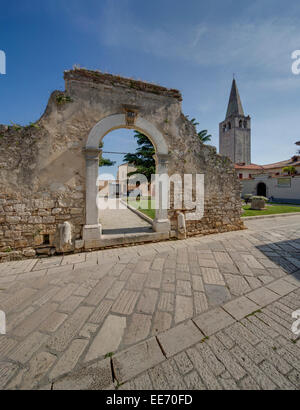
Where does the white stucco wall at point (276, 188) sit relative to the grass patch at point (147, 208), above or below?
above

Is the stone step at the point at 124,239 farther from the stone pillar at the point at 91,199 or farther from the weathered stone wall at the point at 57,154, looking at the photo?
the weathered stone wall at the point at 57,154

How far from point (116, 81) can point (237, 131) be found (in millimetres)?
40069

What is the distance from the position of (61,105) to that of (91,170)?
5.51 ft

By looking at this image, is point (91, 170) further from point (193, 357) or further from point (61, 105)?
point (193, 357)

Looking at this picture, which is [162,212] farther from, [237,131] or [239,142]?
[237,131]

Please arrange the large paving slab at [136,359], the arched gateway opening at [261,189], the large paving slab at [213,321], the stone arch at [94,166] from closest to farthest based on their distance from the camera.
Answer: the large paving slab at [136,359] < the large paving slab at [213,321] < the stone arch at [94,166] < the arched gateway opening at [261,189]

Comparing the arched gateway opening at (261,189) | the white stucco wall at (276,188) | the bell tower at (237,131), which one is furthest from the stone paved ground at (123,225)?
the bell tower at (237,131)

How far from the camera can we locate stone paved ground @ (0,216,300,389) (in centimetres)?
139

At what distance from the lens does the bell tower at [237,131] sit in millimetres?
35750

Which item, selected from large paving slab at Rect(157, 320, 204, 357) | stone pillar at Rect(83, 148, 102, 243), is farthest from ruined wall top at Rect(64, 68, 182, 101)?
large paving slab at Rect(157, 320, 204, 357)

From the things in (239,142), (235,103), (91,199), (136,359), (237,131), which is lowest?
(136,359)

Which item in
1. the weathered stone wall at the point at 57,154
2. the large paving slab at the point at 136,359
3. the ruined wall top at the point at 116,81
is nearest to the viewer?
the large paving slab at the point at 136,359

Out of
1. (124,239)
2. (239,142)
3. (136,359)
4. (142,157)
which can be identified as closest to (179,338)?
(136,359)

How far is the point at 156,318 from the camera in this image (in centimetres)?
197
